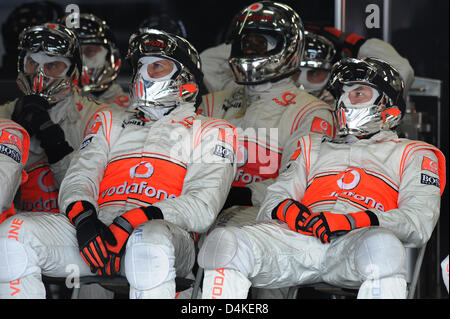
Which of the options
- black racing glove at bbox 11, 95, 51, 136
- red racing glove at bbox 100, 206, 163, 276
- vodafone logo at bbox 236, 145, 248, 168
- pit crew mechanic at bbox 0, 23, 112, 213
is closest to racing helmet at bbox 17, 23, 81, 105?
Result: pit crew mechanic at bbox 0, 23, 112, 213

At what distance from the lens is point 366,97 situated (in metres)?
3.72

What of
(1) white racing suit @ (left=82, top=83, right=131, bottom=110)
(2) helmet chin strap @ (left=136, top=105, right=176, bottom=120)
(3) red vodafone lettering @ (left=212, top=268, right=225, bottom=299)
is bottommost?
(3) red vodafone lettering @ (left=212, top=268, right=225, bottom=299)

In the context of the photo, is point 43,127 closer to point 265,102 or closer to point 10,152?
point 10,152

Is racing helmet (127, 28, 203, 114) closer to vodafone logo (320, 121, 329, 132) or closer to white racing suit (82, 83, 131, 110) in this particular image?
vodafone logo (320, 121, 329, 132)

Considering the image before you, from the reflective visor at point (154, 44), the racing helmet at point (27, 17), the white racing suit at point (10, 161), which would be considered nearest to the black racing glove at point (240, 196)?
the reflective visor at point (154, 44)

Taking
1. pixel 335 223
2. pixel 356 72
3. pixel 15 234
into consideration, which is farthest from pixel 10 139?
pixel 356 72

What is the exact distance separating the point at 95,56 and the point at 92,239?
2239 millimetres

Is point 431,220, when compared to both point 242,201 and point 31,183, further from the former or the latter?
point 31,183

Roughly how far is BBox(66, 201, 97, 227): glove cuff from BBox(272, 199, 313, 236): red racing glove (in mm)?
762

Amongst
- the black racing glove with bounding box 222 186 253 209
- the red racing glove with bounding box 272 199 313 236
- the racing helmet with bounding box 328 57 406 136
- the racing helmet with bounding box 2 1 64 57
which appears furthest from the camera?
the racing helmet with bounding box 2 1 64 57

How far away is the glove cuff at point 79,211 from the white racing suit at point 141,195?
1.4 inches

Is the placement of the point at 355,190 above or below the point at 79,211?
above

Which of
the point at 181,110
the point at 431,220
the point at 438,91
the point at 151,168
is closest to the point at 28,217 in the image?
the point at 151,168

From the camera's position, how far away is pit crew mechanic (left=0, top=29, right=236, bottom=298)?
2982 mm
